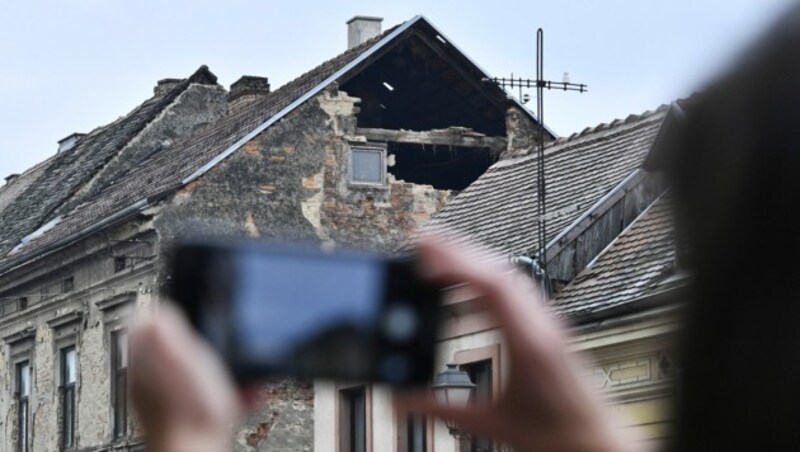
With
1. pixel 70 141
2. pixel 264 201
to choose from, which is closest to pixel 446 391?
pixel 264 201

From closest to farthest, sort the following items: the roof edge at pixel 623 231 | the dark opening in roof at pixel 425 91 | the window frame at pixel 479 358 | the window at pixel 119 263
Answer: the window frame at pixel 479 358 → the roof edge at pixel 623 231 → the window at pixel 119 263 → the dark opening in roof at pixel 425 91

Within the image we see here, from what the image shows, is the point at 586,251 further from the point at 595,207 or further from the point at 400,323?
the point at 400,323

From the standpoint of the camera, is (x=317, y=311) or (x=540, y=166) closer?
(x=317, y=311)

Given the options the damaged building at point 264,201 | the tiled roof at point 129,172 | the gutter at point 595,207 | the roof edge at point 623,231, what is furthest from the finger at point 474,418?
the tiled roof at point 129,172

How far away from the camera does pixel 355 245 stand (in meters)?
24.1

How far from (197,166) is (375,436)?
16.1 ft

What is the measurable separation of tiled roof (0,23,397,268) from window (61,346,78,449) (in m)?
1.46

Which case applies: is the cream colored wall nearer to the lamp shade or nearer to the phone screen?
the lamp shade

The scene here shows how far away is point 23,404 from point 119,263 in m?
3.38

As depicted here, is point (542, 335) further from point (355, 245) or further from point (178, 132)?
point (178, 132)

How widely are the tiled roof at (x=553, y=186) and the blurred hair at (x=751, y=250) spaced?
54.6 feet

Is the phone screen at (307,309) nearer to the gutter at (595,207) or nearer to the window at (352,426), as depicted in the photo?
the gutter at (595,207)

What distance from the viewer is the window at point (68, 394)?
2569 centimetres

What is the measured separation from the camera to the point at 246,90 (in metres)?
28.4
